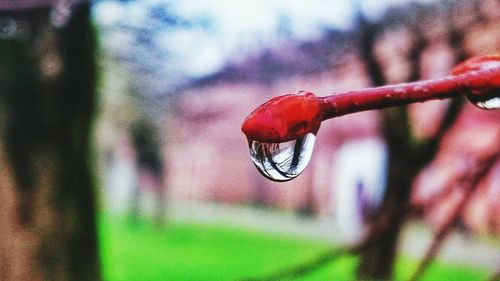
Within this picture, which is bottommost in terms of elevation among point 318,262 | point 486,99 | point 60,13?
point 318,262

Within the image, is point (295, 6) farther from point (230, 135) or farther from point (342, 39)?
point (230, 135)

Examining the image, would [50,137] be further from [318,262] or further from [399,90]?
[399,90]

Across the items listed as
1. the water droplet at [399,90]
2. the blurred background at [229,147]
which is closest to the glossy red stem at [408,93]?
the water droplet at [399,90]

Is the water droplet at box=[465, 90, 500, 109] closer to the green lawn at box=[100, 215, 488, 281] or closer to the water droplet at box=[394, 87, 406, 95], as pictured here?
the water droplet at box=[394, 87, 406, 95]

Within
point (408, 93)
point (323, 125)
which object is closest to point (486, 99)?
point (408, 93)

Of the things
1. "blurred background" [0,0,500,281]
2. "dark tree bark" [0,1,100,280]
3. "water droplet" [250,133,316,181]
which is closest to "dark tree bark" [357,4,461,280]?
"blurred background" [0,0,500,281]

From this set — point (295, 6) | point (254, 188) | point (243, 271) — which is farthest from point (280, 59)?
point (243, 271)
